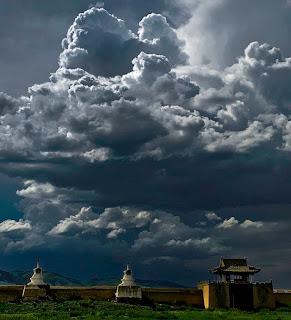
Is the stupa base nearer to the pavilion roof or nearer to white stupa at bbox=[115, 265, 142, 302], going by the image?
white stupa at bbox=[115, 265, 142, 302]

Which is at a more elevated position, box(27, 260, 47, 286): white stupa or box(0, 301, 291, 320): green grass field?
box(27, 260, 47, 286): white stupa

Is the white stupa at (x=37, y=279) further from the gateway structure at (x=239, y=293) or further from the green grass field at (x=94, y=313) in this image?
the gateway structure at (x=239, y=293)

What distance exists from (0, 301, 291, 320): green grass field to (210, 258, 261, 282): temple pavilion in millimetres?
14356

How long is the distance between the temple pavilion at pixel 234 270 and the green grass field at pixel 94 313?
565 inches

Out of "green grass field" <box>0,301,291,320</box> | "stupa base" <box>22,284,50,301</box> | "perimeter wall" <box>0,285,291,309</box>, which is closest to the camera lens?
"green grass field" <box>0,301,291,320</box>

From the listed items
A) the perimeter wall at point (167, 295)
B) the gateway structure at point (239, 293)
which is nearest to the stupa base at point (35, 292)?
the perimeter wall at point (167, 295)

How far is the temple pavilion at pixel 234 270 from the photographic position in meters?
89.8

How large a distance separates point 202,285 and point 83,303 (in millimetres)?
21302

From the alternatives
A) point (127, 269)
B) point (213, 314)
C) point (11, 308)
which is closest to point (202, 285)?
point (127, 269)

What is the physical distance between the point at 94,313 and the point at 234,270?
29.5 metres

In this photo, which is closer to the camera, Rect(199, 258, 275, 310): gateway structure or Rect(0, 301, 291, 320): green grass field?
Rect(0, 301, 291, 320): green grass field

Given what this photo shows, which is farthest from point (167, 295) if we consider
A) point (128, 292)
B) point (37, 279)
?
point (37, 279)

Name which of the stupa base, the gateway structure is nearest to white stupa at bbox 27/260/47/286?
the stupa base

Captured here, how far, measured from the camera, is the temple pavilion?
294ft
